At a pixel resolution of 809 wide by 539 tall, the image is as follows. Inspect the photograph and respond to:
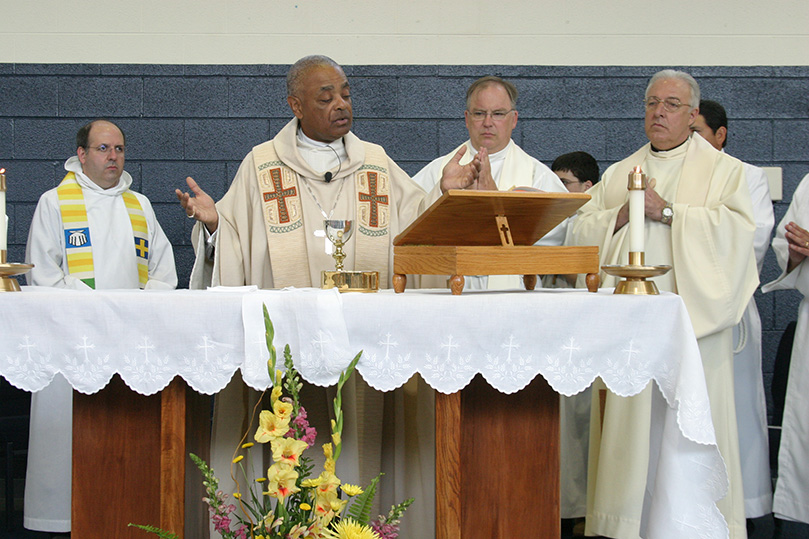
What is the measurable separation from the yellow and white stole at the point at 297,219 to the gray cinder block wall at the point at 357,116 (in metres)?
1.87

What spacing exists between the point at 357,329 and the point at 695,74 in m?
3.98

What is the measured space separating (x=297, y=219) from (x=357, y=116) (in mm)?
2064

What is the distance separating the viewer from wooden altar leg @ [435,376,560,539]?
2.43 metres

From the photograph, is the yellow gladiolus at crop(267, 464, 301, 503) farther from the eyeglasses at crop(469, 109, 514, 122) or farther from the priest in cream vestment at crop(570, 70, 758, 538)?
the eyeglasses at crop(469, 109, 514, 122)

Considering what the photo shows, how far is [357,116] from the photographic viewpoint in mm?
5449

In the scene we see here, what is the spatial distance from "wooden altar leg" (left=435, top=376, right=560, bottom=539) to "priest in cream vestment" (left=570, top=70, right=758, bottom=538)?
3.63ft

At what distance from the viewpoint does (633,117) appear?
217 inches

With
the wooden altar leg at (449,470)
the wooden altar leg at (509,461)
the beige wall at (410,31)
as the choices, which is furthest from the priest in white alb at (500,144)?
the wooden altar leg at (449,470)

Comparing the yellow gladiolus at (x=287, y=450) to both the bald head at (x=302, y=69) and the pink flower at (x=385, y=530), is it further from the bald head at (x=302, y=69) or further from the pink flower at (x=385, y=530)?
the bald head at (x=302, y=69)

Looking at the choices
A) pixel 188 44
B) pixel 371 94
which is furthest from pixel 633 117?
pixel 188 44

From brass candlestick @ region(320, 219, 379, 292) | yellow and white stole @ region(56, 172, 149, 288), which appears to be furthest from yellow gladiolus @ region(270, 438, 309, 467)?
yellow and white stole @ region(56, 172, 149, 288)

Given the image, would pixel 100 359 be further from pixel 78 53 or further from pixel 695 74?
pixel 695 74

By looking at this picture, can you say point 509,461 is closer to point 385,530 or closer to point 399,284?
point 385,530

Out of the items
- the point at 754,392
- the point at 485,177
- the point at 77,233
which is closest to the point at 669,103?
the point at 485,177
